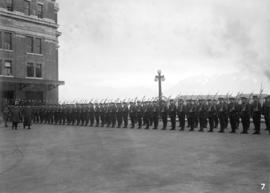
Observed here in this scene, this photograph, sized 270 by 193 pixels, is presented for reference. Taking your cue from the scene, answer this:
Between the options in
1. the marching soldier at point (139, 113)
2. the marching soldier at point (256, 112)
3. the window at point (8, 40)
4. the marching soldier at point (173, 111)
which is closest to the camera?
the marching soldier at point (256, 112)

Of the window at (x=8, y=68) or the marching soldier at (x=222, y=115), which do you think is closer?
the marching soldier at (x=222, y=115)

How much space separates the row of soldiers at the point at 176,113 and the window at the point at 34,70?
31.0ft

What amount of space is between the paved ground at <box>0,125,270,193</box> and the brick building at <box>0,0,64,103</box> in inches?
926

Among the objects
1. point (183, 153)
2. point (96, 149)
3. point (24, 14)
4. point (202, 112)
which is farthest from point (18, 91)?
point (183, 153)

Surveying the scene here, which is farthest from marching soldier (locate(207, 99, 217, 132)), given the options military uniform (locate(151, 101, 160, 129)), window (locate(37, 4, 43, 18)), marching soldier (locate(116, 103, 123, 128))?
window (locate(37, 4, 43, 18))

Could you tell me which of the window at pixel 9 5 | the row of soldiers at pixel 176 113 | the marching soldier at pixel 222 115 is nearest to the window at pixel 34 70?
the window at pixel 9 5

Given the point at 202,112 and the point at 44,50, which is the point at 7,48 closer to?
the point at 44,50

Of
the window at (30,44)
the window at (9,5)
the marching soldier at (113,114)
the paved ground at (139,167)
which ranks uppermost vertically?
the window at (9,5)

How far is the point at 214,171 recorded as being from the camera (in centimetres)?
797

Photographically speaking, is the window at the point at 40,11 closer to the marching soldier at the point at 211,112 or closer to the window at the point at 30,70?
the window at the point at 30,70

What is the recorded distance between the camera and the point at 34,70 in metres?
37.6

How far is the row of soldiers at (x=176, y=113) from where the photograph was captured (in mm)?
15922

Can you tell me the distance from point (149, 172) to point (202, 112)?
10335mm

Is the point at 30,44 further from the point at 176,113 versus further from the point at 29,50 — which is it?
the point at 176,113
